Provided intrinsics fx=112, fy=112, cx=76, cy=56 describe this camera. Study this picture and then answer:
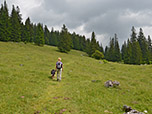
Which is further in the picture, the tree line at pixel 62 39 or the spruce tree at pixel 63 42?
the spruce tree at pixel 63 42

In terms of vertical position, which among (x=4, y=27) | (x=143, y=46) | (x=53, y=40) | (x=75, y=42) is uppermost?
(x=53, y=40)

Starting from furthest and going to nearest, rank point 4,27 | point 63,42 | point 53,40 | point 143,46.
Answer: point 53,40
point 143,46
point 63,42
point 4,27

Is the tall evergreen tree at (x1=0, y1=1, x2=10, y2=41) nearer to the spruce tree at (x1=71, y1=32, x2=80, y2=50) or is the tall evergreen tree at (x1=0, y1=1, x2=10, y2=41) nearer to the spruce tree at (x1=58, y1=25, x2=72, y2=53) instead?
the spruce tree at (x1=58, y1=25, x2=72, y2=53)

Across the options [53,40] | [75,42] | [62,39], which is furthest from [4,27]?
[75,42]

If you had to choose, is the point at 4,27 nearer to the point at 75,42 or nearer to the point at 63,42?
the point at 63,42

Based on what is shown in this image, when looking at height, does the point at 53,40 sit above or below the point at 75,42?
above

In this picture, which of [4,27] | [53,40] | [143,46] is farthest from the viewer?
[53,40]

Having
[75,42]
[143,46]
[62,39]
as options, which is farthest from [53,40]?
[143,46]

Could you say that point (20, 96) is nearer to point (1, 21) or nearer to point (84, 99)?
point (84, 99)

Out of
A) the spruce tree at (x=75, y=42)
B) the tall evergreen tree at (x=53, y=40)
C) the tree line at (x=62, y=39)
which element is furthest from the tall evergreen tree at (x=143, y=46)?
the tall evergreen tree at (x=53, y=40)

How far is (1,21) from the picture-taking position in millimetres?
56688

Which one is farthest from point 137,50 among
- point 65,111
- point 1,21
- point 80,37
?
point 1,21

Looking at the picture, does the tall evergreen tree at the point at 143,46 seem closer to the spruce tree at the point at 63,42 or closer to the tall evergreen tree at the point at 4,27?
the spruce tree at the point at 63,42

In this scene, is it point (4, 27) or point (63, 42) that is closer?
point (4, 27)
